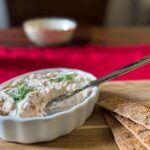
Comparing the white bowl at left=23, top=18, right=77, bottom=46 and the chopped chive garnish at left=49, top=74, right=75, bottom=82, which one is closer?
the chopped chive garnish at left=49, top=74, right=75, bottom=82

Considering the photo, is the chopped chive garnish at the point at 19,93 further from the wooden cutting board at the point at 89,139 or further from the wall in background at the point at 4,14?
the wall in background at the point at 4,14

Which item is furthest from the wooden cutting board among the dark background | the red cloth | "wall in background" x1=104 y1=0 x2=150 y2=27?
"wall in background" x1=104 y1=0 x2=150 y2=27

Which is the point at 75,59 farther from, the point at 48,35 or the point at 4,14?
the point at 4,14

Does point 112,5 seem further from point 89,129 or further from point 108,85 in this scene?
point 89,129

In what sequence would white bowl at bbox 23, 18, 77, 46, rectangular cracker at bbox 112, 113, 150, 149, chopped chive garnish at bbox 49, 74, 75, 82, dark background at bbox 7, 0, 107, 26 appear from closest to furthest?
rectangular cracker at bbox 112, 113, 150, 149, chopped chive garnish at bbox 49, 74, 75, 82, white bowl at bbox 23, 18, 77, 46, dark background at bbox 7, 0, 107, 26

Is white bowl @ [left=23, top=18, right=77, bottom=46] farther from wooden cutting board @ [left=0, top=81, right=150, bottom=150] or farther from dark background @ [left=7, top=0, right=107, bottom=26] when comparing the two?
dark background @ [left=7, top=0, right=107, bottom=26]
